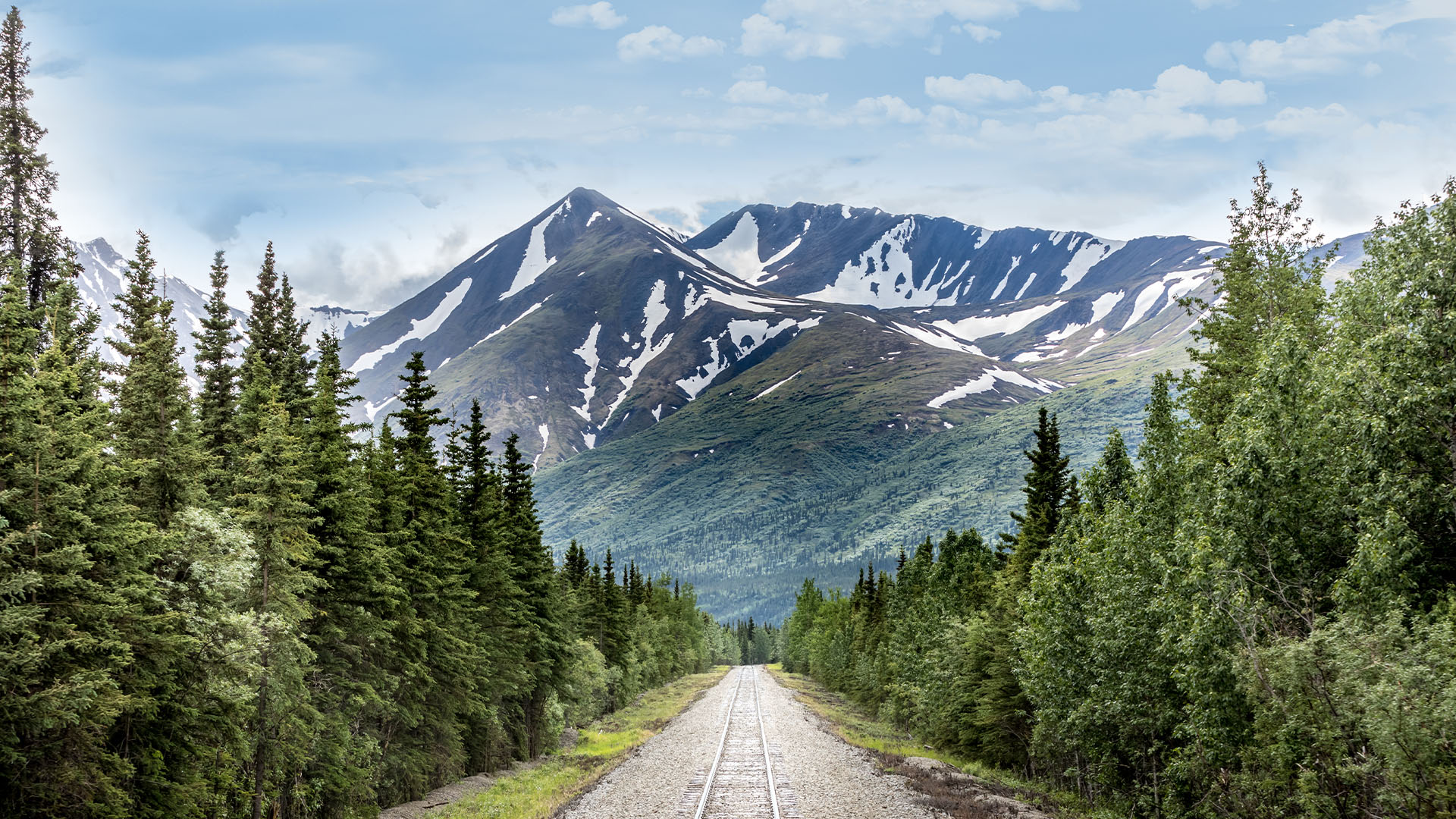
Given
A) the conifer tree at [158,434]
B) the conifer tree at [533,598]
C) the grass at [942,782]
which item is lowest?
the grass at [942,782]

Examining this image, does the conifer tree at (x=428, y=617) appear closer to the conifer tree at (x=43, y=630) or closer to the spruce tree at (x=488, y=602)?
the spruce tree at (x=488, y=602)

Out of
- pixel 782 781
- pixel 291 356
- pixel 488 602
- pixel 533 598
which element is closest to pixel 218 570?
pixel 291 356

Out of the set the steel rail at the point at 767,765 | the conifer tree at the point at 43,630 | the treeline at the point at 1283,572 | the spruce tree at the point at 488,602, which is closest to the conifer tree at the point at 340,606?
the conifer tree at the point at 43,630

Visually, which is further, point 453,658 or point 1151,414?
point 453,658

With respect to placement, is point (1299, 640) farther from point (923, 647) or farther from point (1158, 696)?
point (923, 647)

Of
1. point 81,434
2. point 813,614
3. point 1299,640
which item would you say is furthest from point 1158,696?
point 813,614

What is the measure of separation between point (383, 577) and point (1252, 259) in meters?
33.2

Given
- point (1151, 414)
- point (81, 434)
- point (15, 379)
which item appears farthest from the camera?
point (1151, 414)

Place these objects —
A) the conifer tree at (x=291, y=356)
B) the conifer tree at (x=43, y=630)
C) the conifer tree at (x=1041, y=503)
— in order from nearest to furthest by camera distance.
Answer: the conifer tree at (x=43, y=630) < the conifer tree at (x=291, y=356) < the conifer tree at (x=1041, y=503)

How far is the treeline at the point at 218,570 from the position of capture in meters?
15.5

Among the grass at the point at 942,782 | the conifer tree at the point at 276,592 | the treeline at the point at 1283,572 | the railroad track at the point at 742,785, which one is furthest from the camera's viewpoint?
the grass at the point at 942,782

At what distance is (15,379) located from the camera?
1505cm

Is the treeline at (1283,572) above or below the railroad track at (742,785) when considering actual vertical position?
above

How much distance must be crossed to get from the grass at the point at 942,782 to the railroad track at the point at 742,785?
4.38 meters
